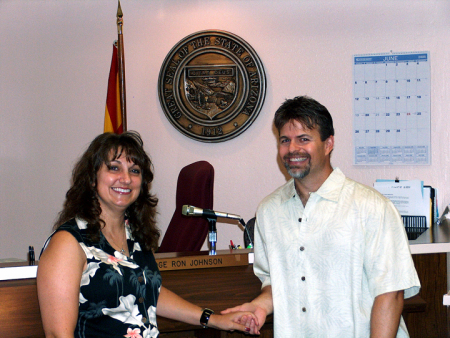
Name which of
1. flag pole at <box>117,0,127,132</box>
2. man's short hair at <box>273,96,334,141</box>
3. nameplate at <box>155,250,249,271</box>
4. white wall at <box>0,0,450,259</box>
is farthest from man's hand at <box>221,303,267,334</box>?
flag pole at <box>117,0,127,132</box>

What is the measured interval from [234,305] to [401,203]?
1.50m

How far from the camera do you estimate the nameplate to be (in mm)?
2057

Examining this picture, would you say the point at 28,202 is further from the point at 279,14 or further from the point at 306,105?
the point at 306,105

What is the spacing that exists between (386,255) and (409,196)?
1.56 metres

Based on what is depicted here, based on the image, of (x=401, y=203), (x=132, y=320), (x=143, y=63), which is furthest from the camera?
(x=143, y=63)

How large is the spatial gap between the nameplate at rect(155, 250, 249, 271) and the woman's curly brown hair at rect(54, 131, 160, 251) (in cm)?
24

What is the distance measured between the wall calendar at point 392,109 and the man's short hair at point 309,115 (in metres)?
1.97

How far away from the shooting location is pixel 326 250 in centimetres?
169

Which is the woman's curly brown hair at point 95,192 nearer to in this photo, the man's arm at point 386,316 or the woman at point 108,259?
the woman at point 108,259

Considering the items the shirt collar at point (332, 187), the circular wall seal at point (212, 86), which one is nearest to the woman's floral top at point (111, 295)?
the shirt collar at point (332, 187)

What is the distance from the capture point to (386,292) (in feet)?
5.26

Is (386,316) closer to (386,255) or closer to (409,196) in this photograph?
(386,255)

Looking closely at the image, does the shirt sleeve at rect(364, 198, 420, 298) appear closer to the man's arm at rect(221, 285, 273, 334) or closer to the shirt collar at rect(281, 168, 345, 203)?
the shirt collar at rect(281, 168, 345, 203)

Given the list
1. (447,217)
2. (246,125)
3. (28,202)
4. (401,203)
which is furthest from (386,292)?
(28,202)
